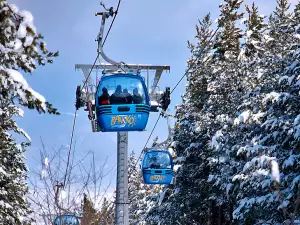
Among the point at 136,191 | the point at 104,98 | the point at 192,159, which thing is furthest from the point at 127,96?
the point at 136,191

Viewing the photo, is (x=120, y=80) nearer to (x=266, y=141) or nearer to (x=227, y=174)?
(x=266, y=141)

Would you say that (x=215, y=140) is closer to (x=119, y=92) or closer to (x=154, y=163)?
(x=154, y=163)

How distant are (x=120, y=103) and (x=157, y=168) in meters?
8.25

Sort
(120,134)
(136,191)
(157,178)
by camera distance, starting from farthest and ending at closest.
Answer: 1. (136,191)
2. (157,178)
3. (120,134)

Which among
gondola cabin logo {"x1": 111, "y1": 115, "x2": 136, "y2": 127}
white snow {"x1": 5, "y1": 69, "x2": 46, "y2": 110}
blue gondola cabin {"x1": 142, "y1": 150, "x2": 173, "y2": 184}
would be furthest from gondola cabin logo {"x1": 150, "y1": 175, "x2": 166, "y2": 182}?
white snow {"x1": 5, "y1": 69, "x2": 46, "y2": 110}

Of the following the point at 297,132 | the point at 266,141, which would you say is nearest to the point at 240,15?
the point at 266,141

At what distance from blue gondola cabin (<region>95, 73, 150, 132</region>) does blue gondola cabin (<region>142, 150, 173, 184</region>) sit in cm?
783

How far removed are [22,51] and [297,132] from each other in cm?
821

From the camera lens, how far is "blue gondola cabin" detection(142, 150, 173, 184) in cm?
1697

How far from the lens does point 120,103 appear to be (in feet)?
30.9

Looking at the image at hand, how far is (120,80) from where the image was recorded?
945 cm

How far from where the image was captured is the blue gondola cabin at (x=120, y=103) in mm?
9375

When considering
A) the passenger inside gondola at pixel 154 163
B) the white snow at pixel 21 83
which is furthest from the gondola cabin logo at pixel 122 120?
the passenger inside gondola at pixel 154 163

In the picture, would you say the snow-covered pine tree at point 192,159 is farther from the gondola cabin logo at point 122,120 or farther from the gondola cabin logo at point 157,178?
the gondola cabin logo at point 122,120
